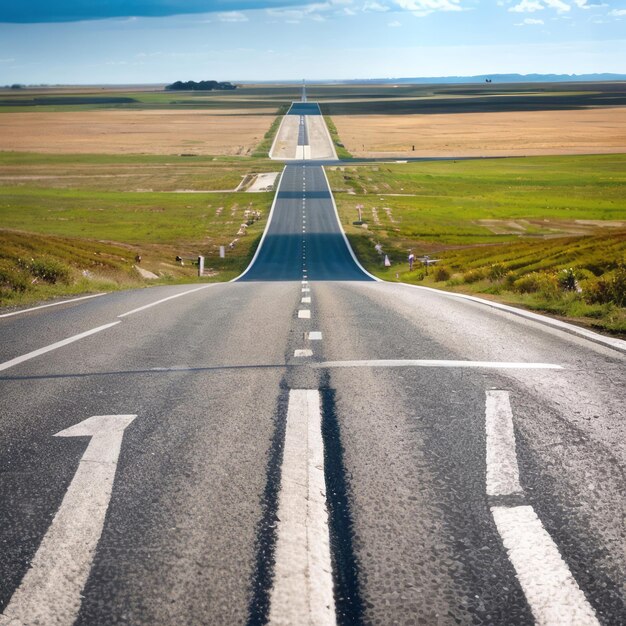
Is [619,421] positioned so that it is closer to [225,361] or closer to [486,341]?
[486,341]

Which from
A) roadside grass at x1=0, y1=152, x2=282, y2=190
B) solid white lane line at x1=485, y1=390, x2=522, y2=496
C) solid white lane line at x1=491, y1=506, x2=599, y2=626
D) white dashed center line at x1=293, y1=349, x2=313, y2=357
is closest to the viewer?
solid white lane line at x1=491, y1=506, x2=599, y2=626

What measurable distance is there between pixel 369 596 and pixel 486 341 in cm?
661

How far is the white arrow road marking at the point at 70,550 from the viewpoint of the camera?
10.3 ft

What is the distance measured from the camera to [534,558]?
11.8 feet

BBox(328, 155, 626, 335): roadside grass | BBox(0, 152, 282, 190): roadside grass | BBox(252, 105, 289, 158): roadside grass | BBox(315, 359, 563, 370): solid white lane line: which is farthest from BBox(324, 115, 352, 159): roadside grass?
BBox(315, 359, 563, 370): solid white lane line

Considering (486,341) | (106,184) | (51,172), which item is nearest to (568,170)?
(106,184)

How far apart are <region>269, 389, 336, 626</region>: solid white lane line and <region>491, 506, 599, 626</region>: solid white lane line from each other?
3.17 feet

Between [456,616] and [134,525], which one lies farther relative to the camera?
[134,525]

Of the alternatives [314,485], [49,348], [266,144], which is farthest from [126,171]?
[314,485]

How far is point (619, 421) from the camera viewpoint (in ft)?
18.8

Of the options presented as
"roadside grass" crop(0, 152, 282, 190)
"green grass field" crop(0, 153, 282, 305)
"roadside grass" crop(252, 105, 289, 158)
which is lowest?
"green grass field" crop(0, 153, 282, 305)

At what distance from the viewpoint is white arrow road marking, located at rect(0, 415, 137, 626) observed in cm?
314

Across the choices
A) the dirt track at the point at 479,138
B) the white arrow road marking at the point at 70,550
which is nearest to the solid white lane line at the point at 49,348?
the white arrow road marking at the point at 70,550

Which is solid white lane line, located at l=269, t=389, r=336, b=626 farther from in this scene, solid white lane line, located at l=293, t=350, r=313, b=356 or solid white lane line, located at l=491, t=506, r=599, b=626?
solid white lane line, located at l=293, t=350, r=313, b=356
